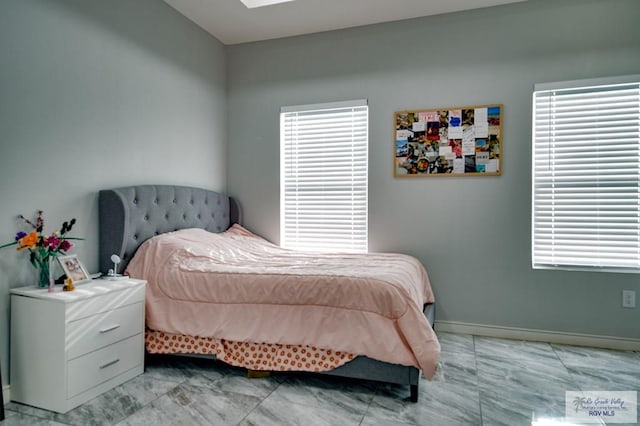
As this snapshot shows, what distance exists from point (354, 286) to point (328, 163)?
1.82 m

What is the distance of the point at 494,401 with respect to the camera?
83.0 inches

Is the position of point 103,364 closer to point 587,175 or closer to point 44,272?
point 44,272

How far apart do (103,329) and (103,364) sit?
0.19 m

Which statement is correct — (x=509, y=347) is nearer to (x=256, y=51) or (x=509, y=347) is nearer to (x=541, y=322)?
(x=541, y=322)

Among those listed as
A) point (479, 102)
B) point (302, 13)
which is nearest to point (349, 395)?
point (479, 102)

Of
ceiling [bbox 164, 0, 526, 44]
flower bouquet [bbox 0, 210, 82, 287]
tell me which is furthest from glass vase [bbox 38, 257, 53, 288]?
ceiling [bbox 164, 0, 526, 44]

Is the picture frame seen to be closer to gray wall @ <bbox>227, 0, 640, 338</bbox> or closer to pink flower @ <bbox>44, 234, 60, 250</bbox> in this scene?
pink flower @ <bbox>44, 234, 60, 250</bbox>

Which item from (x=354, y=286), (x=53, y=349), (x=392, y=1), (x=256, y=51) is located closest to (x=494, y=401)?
(x=354, y=286)

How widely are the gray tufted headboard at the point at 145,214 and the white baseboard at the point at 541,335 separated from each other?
227 centimetres

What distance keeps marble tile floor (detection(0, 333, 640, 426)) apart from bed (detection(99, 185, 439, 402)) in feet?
0.43

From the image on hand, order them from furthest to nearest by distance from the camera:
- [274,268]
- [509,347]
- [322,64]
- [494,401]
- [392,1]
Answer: [322,64], [392,1], [509,347], [274,268], [494,401]

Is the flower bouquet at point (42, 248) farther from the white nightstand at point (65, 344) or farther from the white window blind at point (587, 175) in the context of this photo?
the white window blind at point (587, 175)

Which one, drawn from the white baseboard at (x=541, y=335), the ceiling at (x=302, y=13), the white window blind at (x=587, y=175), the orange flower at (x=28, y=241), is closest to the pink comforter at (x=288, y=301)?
the orange flower at (x=28, y=241)

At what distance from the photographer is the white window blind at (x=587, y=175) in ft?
9.64
